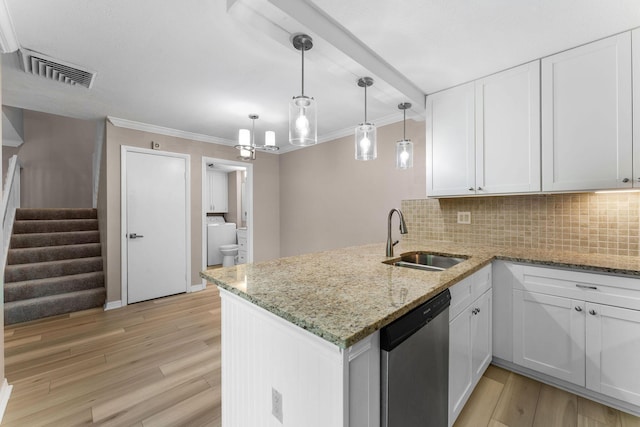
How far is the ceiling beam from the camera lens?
1.36 metres

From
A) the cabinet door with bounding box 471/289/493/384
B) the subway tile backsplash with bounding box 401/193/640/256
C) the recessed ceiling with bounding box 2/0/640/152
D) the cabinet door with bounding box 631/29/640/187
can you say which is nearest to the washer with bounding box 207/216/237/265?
the recessed ceiling with bounding box 2/0/640/152

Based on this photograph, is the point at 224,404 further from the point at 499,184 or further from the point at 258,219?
the point at 258,219

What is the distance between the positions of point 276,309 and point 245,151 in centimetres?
226

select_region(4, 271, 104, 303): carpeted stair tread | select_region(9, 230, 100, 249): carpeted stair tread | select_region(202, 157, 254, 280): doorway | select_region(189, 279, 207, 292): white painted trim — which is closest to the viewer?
select_region(4, 271, 104, 303): carpeted stair tread

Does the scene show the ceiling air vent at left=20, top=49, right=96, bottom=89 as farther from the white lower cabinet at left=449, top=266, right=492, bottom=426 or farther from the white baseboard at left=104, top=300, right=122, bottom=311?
the white lower cabinet at left=449, top=266, right=492, bottom=426

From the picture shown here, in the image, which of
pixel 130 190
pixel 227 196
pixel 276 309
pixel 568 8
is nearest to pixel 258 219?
pixel 130 190

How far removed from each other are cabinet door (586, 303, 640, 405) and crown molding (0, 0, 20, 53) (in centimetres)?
383

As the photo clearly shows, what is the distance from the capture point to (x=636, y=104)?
1.67 metres

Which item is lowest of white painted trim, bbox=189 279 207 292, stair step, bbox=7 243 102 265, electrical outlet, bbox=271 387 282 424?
white painted trim, bbox=189 279 207 292

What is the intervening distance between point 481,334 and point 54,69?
12.5ft

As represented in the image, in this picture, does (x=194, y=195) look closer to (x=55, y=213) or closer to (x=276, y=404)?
(x=55, y=213)

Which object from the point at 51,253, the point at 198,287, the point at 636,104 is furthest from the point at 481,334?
the point at 51,253

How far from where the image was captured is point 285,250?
4.86 m

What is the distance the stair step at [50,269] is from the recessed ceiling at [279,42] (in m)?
2.04
